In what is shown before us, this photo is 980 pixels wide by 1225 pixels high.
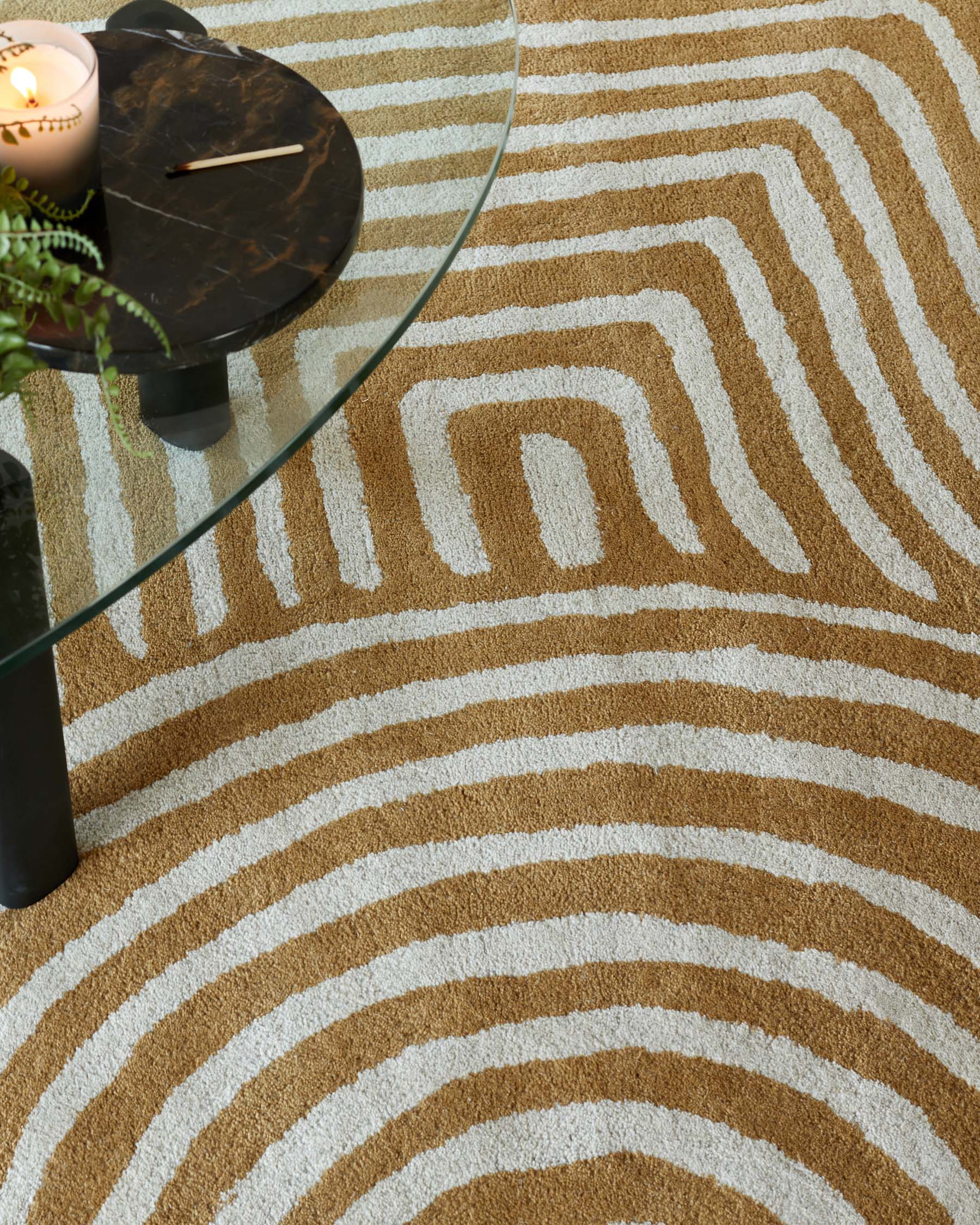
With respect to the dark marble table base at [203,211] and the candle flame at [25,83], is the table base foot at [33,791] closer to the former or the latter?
the dark marble table base at [203,211]

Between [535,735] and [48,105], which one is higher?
[48,105]

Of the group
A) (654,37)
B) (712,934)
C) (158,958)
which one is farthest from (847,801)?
(654,37)

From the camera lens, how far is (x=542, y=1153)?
2.82ft

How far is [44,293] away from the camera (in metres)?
0.61

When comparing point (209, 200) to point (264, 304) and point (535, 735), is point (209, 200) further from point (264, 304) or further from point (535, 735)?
point (535, 735)

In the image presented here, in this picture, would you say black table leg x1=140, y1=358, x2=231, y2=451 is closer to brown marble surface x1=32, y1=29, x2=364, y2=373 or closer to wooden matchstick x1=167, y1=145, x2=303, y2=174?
brown marble surface x1=32, y1=29, x2=364, y2=373

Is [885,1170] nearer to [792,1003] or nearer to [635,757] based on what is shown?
[792,1003]

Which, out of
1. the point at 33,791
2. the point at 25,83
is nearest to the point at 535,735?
the point at 33,791

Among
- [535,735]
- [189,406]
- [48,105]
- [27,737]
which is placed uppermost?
[48,105]

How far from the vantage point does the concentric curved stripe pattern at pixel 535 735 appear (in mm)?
851

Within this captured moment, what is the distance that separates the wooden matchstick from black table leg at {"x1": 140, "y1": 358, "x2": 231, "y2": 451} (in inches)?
6.4

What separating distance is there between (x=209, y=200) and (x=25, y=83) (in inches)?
5.1

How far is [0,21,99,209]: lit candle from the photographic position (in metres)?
0.69

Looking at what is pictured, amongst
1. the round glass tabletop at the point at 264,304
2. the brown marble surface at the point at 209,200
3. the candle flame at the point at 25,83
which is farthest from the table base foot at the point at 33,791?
the candle flame at the point at 25,83
